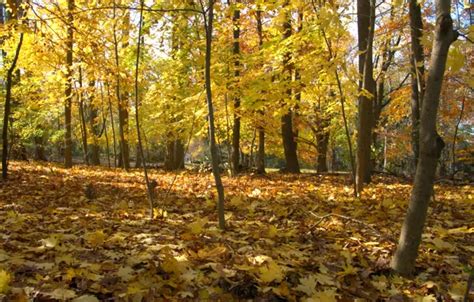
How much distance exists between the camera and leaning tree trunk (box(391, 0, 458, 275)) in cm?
256

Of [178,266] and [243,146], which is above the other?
[243,146]

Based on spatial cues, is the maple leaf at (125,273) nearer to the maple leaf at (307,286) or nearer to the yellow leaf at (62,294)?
the yellow leaf at (62,294)

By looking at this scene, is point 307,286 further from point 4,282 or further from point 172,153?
point 172,153

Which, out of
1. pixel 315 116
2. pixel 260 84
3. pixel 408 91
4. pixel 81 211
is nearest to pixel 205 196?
pixel 81 211

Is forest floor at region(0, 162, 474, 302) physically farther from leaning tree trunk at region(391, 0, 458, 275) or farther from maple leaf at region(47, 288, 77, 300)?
leaning tree trunk at region(391, 0, 458, 275)

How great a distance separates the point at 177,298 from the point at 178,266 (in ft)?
1.28

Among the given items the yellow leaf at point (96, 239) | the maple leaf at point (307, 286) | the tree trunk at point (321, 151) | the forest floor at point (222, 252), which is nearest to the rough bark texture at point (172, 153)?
the tree trunk at point (321, 151)

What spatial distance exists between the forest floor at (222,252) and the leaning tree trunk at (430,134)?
1.40 ft

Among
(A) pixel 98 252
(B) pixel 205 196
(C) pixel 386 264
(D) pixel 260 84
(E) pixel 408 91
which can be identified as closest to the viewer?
(C) pixel 386 264

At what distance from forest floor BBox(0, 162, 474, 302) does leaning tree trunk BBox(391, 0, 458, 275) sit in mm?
426

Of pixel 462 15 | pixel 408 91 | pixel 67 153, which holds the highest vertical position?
pixel 462 15

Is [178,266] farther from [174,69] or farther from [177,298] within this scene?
[174,69]

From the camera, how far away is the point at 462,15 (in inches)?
701

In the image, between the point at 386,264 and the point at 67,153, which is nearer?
the point at 386,264
